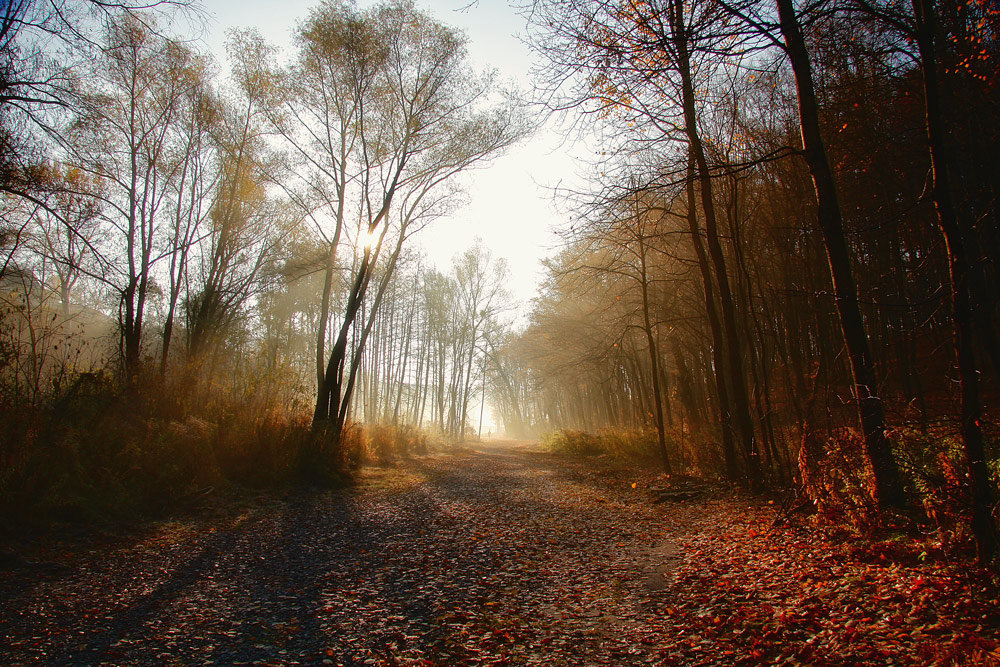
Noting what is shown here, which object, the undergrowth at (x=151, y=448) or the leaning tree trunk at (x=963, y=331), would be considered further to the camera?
the undergrowth at (x=151, y=448)

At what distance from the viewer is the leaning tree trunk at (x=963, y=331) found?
2.62 m

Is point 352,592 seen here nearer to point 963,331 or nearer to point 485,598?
point 485,598

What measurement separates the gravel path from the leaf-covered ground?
0.6 inches

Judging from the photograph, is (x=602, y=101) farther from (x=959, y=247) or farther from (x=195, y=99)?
(x=195, y=99)

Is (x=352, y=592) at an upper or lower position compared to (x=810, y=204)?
lower

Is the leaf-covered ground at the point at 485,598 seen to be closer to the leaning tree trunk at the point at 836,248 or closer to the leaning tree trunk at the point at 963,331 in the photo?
the leaning tree trunk at the point at 963,331

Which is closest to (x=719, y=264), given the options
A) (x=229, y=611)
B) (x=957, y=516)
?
(x=957, y=516)

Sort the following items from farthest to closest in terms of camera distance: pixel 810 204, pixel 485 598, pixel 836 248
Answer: pixel 810 204 < pixel 836 248 < pixel 485 598

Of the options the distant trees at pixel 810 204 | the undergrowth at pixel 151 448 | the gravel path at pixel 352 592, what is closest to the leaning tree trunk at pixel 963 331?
the distant trees at pixel 810 204

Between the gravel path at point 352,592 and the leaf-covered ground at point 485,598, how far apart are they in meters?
0.01

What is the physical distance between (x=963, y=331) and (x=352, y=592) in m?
4.41

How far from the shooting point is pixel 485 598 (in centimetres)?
311

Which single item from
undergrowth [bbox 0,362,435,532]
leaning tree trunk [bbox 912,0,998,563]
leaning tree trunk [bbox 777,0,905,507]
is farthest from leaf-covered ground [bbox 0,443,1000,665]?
leaning tree trunk [bbox 777,0,905,507]

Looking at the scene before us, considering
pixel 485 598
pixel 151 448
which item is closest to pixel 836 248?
pixel 485 598
